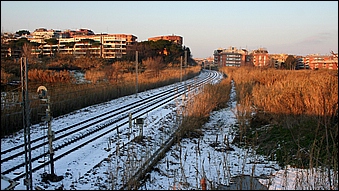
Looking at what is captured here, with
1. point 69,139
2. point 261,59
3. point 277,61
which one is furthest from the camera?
point 261,59

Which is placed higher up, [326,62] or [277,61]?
[277,61]

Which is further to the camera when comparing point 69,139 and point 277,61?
point 277,61

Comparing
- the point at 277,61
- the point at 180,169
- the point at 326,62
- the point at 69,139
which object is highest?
the point at 277,61

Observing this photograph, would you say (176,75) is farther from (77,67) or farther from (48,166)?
(48,166)

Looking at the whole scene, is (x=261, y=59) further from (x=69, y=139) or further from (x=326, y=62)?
(x=69, y=139)

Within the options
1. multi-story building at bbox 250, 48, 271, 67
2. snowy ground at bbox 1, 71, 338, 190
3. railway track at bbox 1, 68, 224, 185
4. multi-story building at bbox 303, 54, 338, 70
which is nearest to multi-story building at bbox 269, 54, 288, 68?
multi-story building at bbox 250, 48, 271, 67

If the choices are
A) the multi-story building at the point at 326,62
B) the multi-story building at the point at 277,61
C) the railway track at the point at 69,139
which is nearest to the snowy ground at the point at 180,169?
the railway track at the point at 69,139

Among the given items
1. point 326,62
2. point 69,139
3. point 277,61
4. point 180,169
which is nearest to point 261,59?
point 277,61

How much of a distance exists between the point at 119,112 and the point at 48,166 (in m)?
7.93

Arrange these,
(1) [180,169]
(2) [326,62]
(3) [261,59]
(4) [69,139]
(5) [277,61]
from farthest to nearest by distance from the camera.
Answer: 1. (3) [261,59]
2. (5) [277,61]
3. (2) [326,62]
4. (4) [69,139]
5. (1) [180,169]

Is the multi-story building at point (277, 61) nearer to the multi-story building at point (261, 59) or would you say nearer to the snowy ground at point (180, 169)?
the multi-story building at point (261, 59)

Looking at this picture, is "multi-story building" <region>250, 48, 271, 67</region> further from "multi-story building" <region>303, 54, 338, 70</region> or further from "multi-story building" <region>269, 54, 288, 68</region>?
"multi-story building" <region>303, 54, 338, 70</region>

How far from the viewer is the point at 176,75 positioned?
129 ft

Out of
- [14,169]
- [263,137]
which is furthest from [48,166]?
[263,137]
